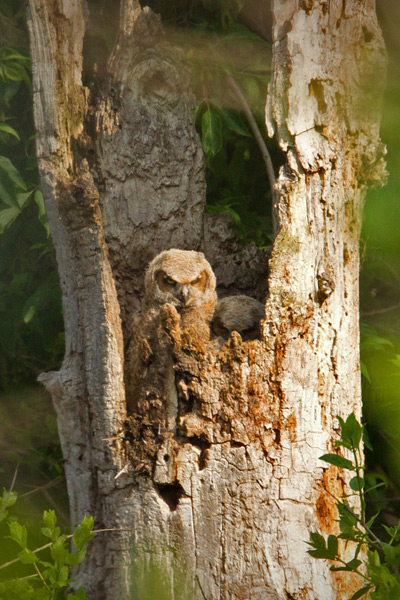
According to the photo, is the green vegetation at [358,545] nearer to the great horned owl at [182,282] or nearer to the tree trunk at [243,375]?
the tree trunk at [243,375]

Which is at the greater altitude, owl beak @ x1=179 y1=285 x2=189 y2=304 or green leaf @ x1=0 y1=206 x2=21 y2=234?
green leaf @ x1=0 y1=206 x2=21 y2=234

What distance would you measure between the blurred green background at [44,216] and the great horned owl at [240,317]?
48 centimetres

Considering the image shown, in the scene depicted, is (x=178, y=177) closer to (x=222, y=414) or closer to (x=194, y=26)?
(x=194, y=26)

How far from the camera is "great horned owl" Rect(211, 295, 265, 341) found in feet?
6.03

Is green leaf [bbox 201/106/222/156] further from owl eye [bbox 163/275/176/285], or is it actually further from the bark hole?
the bark hole

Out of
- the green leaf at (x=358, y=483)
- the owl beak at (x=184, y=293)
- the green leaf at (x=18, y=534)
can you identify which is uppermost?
the green leaf at (x=358, y=483)

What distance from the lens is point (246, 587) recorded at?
1568 mm

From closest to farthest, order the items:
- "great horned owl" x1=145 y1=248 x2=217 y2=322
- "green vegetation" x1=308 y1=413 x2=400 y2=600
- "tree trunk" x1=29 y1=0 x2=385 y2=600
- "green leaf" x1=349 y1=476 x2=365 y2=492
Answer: "green vegetation" x1=308 y1=413 x2=400 y2=600 < "green leaf" x1=349 y1=476 x2=365 y2=492 < "tree trunk" x1=29 y1=0 x2=385 y2=600 < "great horned owl" x1=145 y1=248 x2=217 y2=322

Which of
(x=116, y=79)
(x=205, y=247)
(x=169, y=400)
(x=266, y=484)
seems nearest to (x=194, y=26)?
(x=116, y=79)

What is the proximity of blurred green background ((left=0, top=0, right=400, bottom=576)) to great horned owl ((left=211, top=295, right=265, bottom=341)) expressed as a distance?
48cm

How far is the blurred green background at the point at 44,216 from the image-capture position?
2.37 meters

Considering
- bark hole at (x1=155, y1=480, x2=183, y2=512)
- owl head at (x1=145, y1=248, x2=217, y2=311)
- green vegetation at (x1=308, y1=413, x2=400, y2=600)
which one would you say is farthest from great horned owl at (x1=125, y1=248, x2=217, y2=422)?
green vegetation at (x1=308, y1=413, x2=400, y2=600)

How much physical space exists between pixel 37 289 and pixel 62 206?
0.93 meters

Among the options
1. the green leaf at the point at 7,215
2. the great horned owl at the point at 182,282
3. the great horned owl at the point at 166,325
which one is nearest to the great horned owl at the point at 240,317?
the great horned owl at the point at 166,325
